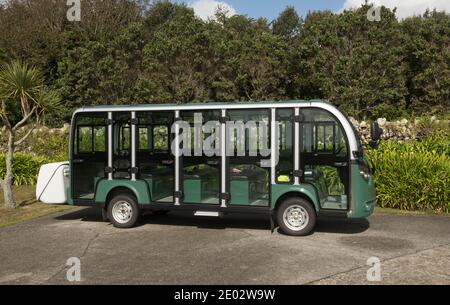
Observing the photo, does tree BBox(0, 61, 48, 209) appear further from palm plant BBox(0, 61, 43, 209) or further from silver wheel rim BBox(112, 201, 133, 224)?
silver wheel rim BBox(112, 201, 133, 224)

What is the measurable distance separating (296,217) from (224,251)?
168 cm

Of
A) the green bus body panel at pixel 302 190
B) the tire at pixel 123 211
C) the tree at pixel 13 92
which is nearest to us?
the green bus body panel at pixel 302 190

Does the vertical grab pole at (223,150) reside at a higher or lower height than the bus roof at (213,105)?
lower

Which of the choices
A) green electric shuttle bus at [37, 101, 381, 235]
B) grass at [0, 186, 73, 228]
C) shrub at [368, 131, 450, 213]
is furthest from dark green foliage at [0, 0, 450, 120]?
green electric shuttle bus at [37, 101, 381, 235]

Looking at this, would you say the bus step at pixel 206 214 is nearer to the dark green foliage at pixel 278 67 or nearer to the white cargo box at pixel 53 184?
the white cargo box at pixel 53 184

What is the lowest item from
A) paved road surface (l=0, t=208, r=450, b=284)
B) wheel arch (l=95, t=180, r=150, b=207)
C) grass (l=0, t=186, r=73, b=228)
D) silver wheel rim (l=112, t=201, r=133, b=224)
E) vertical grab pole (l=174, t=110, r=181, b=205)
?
paved road surface (l=0, t=208, r=450, b=284)

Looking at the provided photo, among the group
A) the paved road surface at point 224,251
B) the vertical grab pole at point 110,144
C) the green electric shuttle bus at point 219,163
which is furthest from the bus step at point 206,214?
the vertical grab pole at point 110,144

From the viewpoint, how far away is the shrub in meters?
11.1

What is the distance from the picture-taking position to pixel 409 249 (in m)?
7.84

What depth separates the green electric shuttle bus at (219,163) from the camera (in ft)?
28.3

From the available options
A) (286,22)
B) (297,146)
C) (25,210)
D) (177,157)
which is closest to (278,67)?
(25,210)

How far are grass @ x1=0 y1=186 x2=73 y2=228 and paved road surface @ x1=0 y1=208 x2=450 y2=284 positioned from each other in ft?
2.46

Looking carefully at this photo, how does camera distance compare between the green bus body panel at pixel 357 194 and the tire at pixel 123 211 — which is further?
the tire at pixel 123 211
